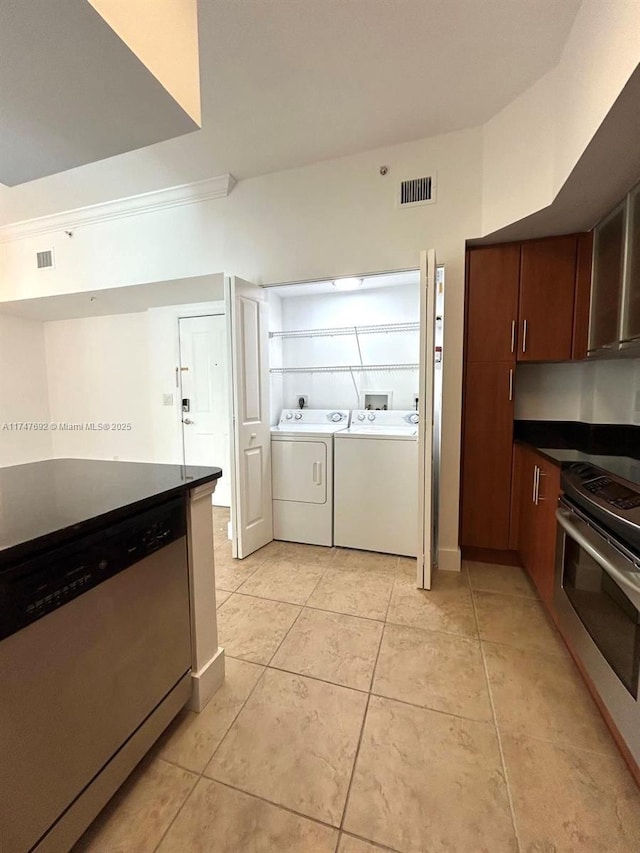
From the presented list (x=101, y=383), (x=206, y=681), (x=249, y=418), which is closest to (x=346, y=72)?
(x=249, y=418)

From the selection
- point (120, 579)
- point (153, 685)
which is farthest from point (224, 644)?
point (120, 579)

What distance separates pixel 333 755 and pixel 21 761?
0.88 metres

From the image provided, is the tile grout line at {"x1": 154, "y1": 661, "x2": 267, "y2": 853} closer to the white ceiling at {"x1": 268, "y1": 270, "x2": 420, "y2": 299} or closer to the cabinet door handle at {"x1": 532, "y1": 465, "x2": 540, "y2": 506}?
the cabinet door handle at {"x1": 532, "y1": 465, "x2": 540, "y2": 506}

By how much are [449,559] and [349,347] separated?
1890mm

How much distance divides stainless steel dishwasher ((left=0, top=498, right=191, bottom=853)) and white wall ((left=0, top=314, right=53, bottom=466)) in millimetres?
4227

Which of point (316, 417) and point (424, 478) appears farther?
point (316, 417)

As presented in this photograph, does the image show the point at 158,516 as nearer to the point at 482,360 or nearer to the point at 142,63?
the point at 142,63

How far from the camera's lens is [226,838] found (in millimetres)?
939

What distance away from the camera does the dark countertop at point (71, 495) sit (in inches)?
29.7

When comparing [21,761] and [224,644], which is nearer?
[21,761]

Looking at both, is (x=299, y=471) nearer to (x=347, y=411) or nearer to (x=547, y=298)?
(x=347, y=411)

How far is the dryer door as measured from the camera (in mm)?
2688

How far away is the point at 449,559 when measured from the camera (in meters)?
2.39

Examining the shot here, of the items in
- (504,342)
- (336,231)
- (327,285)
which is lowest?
(504,342)
